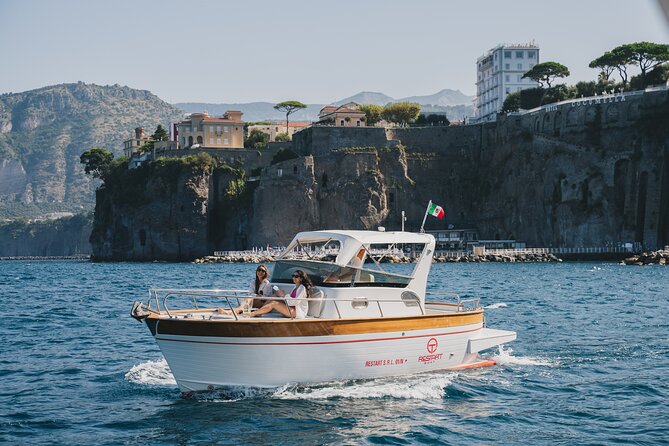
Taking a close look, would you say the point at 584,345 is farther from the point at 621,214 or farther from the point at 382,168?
the point at 382,168

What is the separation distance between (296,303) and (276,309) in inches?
16.0

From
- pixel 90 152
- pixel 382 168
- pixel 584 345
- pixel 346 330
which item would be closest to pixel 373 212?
pixel 382 168

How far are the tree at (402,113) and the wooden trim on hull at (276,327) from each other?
10322cm

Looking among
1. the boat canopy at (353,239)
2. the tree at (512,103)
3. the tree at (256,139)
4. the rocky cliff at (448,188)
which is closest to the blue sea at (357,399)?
the boat canopy at (353,239)

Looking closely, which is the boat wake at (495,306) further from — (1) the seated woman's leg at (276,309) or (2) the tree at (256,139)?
(2) the tree at (256,139)

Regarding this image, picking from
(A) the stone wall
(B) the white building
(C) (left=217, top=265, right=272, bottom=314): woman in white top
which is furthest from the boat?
(B) the white building

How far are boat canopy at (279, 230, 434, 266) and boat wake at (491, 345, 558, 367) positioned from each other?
3.39m

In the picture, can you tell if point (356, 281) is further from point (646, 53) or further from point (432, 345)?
point (646, 53)

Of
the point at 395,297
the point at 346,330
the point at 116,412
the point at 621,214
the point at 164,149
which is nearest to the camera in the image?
the point at 116,412

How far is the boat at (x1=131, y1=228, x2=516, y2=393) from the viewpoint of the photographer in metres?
17.1

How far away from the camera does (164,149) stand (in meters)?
111

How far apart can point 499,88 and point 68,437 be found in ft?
427

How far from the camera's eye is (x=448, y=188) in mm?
106000

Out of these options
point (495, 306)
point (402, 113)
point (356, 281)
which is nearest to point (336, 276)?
point (356, 281)
